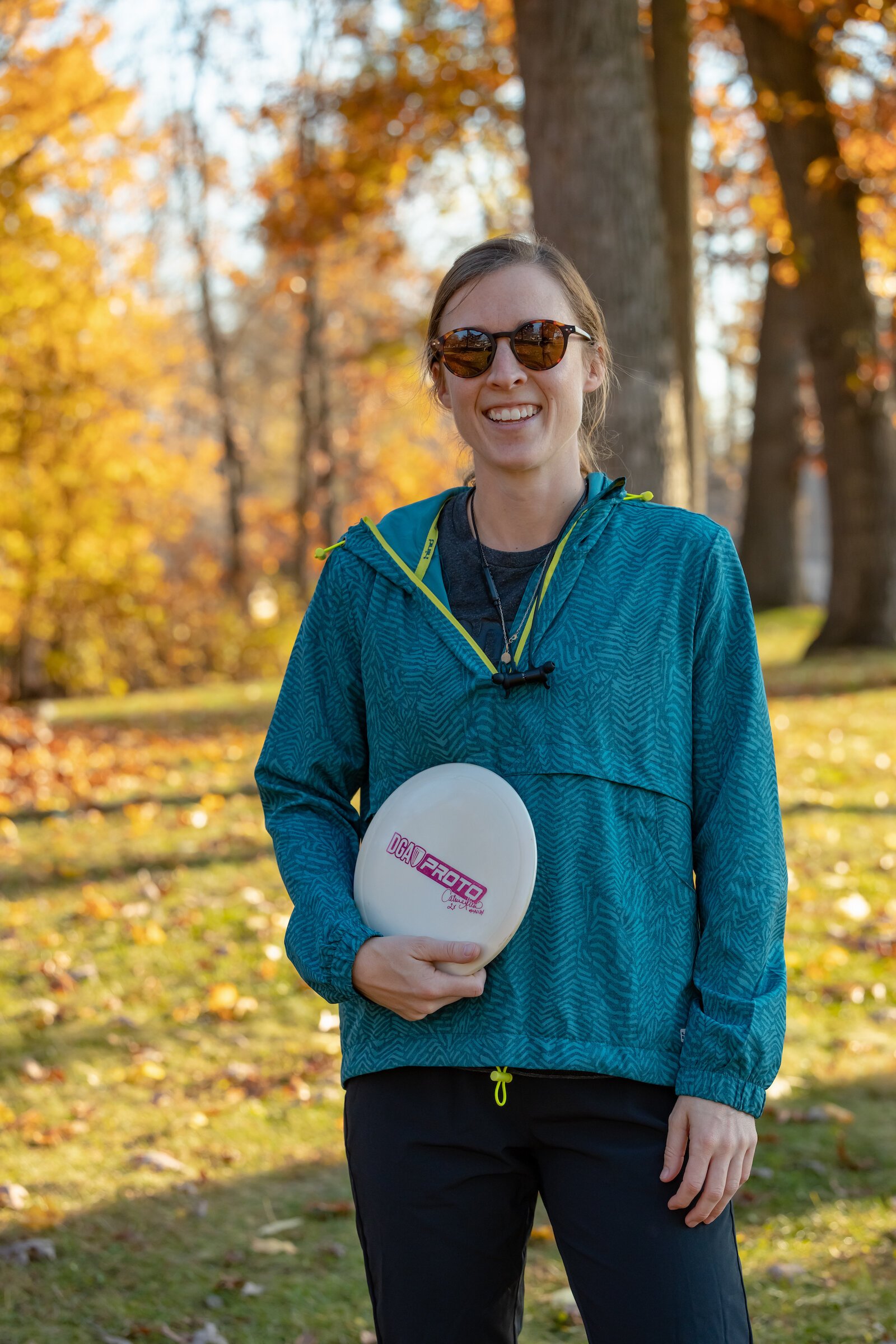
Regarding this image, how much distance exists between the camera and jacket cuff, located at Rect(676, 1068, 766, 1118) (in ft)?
5.82

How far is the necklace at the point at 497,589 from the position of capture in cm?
196

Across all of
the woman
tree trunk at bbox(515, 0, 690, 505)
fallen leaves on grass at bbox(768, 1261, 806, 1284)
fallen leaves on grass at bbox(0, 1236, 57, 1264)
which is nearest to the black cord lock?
the woman

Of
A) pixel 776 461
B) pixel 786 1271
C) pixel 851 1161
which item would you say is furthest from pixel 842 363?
pixel 786 1271

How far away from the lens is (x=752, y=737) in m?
1.90

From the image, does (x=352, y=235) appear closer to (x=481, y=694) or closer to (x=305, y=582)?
(x=305, y=582)

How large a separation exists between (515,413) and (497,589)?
278mm

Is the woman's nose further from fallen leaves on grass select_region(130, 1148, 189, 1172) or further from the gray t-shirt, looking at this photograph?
fallen leaves on grass select_region(130, 1148, 189, 1172)

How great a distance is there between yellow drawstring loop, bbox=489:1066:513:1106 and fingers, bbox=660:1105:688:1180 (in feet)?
0.76

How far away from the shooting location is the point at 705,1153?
1.76 m

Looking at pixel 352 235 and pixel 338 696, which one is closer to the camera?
Result: pixel 338 696

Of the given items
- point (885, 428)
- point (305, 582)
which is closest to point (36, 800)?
point (885, 428)

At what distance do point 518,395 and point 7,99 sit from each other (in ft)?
37.8

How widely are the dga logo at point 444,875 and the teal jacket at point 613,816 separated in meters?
0.09

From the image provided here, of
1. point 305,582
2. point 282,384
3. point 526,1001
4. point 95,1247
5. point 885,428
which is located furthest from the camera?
point 282,384
